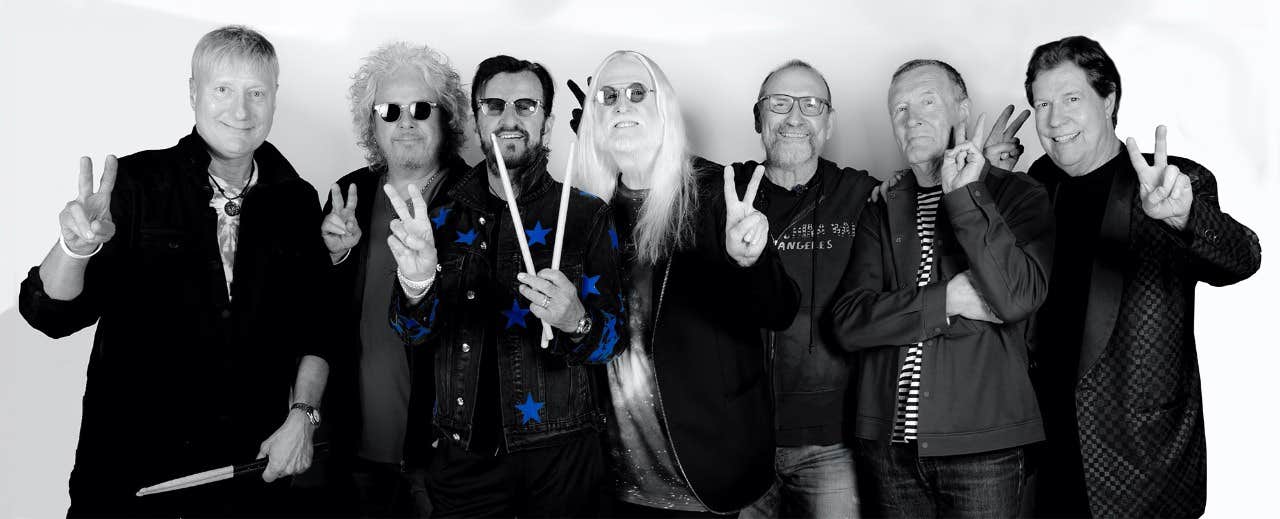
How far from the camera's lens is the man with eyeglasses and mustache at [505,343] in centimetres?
231

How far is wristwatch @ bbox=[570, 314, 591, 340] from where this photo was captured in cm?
226

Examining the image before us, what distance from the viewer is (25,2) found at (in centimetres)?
402

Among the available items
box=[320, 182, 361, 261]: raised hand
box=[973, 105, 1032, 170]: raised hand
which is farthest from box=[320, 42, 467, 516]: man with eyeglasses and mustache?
box=[973, 105, 1032, 170]: raised hand

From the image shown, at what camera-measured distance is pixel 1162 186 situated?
2379 millimetres

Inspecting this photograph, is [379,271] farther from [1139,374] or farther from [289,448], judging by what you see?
[1139,374]

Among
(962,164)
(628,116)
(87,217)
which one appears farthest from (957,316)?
(87,217)

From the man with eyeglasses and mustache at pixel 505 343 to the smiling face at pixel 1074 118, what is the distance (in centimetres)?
133

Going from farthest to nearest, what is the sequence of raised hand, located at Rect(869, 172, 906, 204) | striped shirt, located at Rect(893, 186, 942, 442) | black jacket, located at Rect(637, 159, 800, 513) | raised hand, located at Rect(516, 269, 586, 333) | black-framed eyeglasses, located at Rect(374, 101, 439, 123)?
1. black-framed eyeglasses, located at Rect(374, 101, 439, 123)
2. raised hand, located at Rect(869, 172, 906, 204)
3. striped shirt, located at Rect(893, 186, 942, 442)
4. black jacket, located at Rect(637, 159, 800, 513)
5. raised hand, located at Rect(516, 269, 586, 333)

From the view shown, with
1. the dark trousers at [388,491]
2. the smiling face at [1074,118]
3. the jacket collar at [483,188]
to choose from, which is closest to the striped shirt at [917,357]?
the smiling face at [1074,118]

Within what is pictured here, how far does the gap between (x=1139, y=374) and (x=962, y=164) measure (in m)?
0.77

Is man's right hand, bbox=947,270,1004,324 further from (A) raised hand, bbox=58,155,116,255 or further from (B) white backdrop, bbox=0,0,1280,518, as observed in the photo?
(A) raised hand, bbox=58,155,116,255

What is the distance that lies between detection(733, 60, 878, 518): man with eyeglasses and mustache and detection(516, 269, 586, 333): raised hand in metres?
0.93

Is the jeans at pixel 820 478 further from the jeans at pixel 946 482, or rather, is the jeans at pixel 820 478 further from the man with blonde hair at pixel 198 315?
the man with blonde hair at pixel 198 315

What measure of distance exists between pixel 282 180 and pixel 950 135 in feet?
6.26
